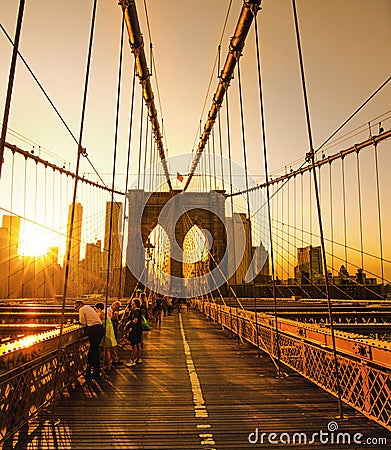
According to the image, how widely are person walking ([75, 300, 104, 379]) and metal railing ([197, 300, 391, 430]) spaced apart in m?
2.46

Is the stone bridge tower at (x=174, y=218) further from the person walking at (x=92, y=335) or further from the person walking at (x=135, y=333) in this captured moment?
the person walking at (x=92, y=335)

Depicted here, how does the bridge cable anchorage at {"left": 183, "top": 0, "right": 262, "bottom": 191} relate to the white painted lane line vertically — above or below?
above

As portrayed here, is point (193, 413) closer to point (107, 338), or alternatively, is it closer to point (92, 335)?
point (92, 335)

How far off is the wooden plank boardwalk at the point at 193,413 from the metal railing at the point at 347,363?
5.2 inches

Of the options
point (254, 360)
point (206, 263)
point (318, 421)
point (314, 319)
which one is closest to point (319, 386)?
point (318, 421)

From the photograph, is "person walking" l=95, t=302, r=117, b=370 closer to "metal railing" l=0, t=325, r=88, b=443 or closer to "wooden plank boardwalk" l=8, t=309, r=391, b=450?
"wooden plank boardwalk" l=8, t=309, r=391, b=450

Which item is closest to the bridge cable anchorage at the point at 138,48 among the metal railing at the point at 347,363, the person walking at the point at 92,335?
the person walking at the point at 92,335

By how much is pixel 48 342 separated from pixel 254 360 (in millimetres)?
3960

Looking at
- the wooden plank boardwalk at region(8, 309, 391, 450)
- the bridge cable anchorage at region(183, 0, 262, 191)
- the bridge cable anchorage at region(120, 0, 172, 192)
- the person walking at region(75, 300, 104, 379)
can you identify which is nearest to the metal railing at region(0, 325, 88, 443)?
the wooden plank boardwalk at region(8, 309, 391, 450)

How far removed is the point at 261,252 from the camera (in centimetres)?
2686

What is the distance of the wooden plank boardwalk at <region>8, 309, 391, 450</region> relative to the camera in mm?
3422

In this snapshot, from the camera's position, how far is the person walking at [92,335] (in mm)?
5684

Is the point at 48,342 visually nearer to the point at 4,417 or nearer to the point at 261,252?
the point at 4,417

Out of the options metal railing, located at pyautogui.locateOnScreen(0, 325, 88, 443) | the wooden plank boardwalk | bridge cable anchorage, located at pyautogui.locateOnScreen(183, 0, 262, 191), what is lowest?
the wooden plank boardwalk
